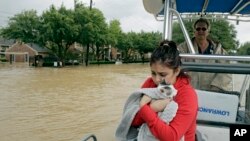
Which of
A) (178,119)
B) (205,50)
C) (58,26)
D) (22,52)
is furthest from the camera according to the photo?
(22,52)

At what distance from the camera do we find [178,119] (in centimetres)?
191

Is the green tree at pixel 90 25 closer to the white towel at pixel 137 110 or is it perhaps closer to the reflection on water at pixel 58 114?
the reflection on water at pixel 58 114

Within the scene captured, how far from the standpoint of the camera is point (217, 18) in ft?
18.2

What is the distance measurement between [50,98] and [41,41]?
3395cm

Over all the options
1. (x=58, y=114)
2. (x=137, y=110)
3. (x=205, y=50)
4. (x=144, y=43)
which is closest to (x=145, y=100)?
(x=137, y=110)

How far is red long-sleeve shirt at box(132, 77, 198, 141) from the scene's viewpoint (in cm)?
186

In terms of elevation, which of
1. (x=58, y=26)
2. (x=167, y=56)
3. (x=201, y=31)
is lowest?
(x=167, y=56)

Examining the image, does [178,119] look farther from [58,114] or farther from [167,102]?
[58,114]

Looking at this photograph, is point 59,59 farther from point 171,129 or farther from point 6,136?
point 171,129

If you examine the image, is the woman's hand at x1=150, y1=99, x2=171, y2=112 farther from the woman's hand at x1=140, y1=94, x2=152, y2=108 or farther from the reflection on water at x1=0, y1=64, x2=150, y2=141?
the reflection on water at x1=0, y1=64, x2=150, y2=141

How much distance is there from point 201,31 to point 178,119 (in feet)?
9.83

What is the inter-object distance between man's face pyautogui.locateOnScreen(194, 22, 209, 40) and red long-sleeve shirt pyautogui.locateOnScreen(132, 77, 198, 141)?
2760 millimetres

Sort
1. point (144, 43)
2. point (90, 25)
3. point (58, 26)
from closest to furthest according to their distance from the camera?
point (58, 26) → point (90, 25) → point (144, 43)

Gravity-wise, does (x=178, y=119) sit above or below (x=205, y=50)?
below
